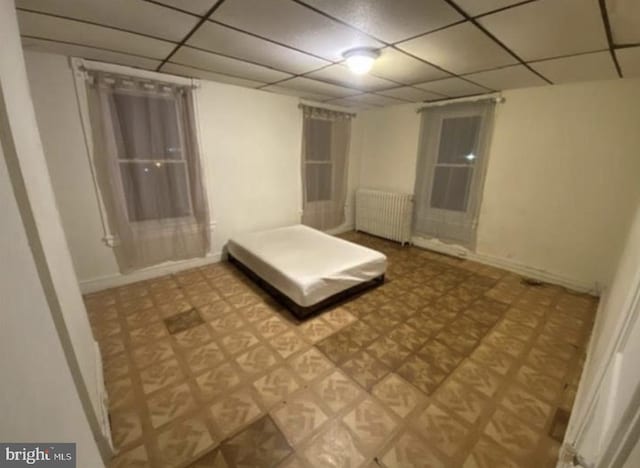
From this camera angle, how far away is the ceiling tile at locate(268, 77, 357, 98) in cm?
304

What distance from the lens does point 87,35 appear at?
1.90 metres

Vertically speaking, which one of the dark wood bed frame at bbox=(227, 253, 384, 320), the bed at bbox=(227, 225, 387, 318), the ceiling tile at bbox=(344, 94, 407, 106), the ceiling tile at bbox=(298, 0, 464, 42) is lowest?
the dark wood bed frame at bbox=(227, 253, 384, 320)

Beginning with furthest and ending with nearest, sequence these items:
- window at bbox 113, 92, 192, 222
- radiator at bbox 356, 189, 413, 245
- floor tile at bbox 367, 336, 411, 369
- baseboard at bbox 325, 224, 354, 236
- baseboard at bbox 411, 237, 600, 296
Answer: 1. baseboard at bbox 325, 224, 354, 236
2. radiator at bbox 356, 189, 413, 245
3. baseboard at bbox 411, 237, 600, 296
4. window at bbox 113, 92, 192, 222
5. floor tile at bbox 367, 336, 411, 369

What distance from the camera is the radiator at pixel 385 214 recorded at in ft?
14.1

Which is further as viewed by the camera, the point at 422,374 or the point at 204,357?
the point at 204,357

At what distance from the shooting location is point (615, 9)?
1389 mm

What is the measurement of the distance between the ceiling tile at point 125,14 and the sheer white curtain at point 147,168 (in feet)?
3.35

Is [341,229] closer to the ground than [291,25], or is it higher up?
closer to the ground

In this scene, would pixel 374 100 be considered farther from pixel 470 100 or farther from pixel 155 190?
pixel 155 190

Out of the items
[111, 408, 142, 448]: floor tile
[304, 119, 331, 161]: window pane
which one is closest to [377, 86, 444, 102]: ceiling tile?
[304, 119, 331, 161]: window pane

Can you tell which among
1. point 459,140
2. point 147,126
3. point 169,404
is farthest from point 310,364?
point 459,140

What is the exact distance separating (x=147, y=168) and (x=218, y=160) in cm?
79

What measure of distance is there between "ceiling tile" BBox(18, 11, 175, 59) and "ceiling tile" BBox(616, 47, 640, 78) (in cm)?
335

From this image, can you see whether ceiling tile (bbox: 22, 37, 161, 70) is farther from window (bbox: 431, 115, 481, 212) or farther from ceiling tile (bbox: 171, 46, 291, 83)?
window (bbox: 431, 115, 481, 212)
